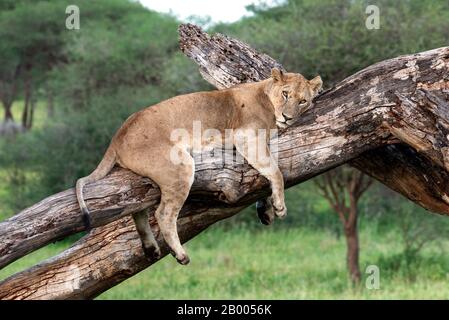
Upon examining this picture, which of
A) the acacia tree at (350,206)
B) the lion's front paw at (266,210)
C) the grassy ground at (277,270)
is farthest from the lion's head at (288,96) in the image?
the acacia tree at (350,206)

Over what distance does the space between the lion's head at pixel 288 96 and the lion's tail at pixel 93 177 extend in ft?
3.16

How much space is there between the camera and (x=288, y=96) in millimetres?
5340

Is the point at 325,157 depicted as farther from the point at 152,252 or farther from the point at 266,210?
the point at 152,252

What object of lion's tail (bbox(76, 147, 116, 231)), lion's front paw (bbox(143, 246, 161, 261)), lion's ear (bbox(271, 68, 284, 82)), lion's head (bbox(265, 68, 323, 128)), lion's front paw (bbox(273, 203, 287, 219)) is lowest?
lion's front paw (bbox(143, 246, 161, 261))

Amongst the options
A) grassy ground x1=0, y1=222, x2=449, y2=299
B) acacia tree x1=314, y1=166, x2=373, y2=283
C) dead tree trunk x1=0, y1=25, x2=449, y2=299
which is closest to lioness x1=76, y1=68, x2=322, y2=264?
dead tree trunk x1=0, y1=25, x2=449, y2=299

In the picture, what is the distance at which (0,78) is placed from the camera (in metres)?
28.7

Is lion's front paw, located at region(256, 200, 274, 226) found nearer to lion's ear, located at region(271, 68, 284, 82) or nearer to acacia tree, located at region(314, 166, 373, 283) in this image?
lion's ear, located at region(271, 68, 284, 82)

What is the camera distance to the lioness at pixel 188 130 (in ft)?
16.4

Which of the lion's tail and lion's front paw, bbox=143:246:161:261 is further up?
the lion's tail

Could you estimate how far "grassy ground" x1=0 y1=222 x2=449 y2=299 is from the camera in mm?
12430

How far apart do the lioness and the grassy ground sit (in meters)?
6.44

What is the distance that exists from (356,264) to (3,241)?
9.29 m

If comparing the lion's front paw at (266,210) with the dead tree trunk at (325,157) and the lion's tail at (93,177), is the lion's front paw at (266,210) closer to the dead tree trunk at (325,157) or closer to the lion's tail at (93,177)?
the dead tree trunk at (325,157)
